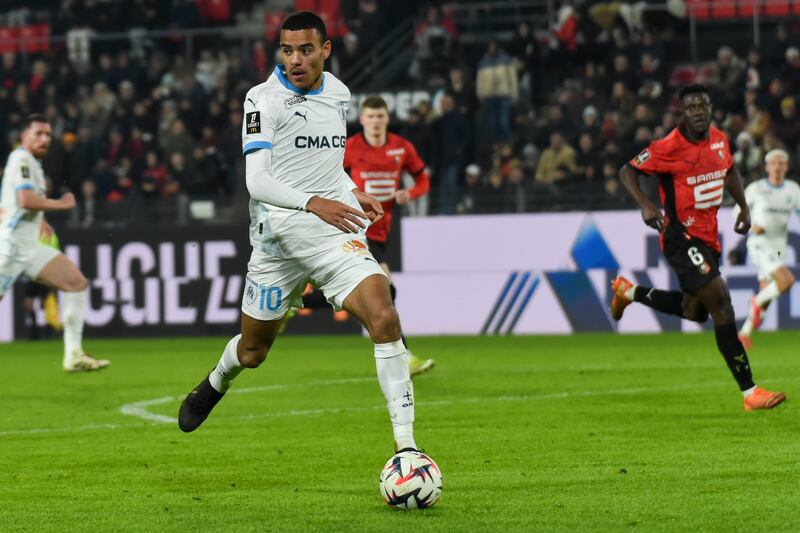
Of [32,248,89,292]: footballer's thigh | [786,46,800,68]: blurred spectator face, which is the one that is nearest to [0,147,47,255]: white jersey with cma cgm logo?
[32,248,89,292]: footballer's thigh

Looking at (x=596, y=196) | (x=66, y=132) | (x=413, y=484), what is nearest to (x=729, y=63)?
(x=596, y=196)

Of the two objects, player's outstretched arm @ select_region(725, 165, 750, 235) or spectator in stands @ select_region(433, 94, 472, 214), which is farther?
spectator in stands @ select_region(433, 94, 472, 214)

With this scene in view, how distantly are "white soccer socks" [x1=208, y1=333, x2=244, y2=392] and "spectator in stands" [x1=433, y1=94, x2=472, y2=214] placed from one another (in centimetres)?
1359

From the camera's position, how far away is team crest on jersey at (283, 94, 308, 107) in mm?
7289

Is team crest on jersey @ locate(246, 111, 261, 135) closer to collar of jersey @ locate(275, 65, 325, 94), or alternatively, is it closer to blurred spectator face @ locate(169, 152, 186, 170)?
collar of jersey @ locate(275, 65, 325, 94)

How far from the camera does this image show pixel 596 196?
19.2 meters

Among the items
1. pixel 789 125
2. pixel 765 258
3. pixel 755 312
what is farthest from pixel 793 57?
pixel 755 312

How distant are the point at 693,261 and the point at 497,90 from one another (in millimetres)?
12246

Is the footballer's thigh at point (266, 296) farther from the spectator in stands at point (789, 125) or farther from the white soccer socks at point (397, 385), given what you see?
the spectator in stands at point (789, 125)

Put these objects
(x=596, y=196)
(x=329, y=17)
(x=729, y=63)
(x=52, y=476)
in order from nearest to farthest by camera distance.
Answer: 1. (x=52, y=476)
2. (x=596, y=196)
3. (x=729, y=63)
4. (x=329, y=17)

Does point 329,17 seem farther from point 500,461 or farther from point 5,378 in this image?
point 500,461

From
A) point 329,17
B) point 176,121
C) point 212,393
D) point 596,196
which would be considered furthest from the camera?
point 329,17

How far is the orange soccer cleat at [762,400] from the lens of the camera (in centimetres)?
955

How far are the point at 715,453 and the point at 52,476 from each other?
3.45 metres
